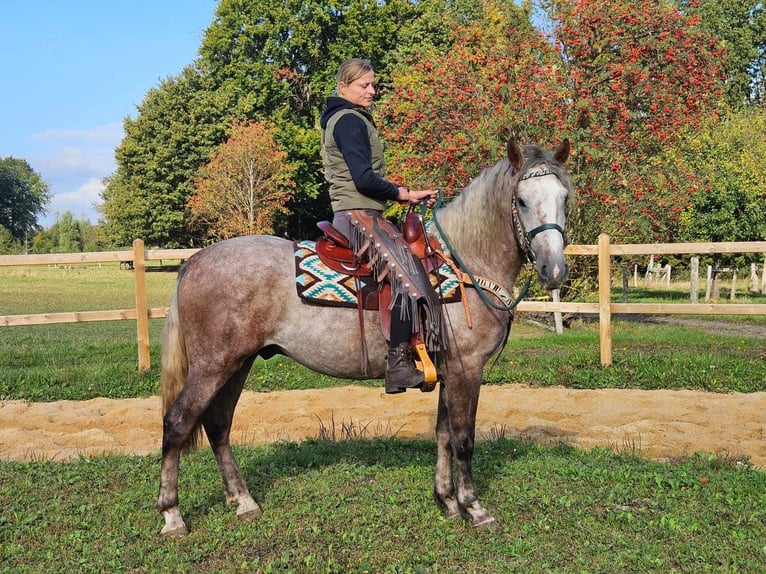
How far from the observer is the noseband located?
4113mm

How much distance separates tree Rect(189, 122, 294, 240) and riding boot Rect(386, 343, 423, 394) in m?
30.2

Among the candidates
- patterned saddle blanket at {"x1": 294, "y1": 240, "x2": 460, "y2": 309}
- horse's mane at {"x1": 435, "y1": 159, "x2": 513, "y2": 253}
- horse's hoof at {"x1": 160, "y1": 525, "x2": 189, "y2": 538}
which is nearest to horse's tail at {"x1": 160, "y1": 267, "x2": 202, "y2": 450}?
horse's hoof at {"x1": 160, "y1": 525, "x2": 189, "y2": 538}

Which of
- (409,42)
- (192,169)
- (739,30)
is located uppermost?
(739,30)

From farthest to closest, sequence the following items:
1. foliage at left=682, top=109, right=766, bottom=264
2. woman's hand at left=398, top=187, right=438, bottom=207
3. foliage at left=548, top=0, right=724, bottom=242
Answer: foliage at left=682, top=109, right=766, bottom=264 → foliage at left=548, top=0, right=724, bottom=242 → woman's hand at left=398, top=187, right=438, bottom=207

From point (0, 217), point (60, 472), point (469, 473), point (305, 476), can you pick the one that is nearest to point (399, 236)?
point (469, 473)

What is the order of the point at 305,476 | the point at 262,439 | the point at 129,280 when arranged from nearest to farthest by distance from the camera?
the point at 305,476, the point at 262,439, the point at 129,280

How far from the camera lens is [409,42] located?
110 ft

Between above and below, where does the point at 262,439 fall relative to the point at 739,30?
below

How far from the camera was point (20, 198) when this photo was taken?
7912 centimetres

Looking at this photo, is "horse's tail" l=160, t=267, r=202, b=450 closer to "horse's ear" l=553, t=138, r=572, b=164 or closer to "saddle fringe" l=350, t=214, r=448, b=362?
"saddle fringe" l=350, t=214, r=448, b=362

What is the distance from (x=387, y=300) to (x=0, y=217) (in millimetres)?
85077

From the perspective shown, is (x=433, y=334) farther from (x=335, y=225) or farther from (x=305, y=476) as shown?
(x=305, y=476)

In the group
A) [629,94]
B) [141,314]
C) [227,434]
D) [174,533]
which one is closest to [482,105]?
[629,94]

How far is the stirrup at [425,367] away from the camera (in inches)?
169
